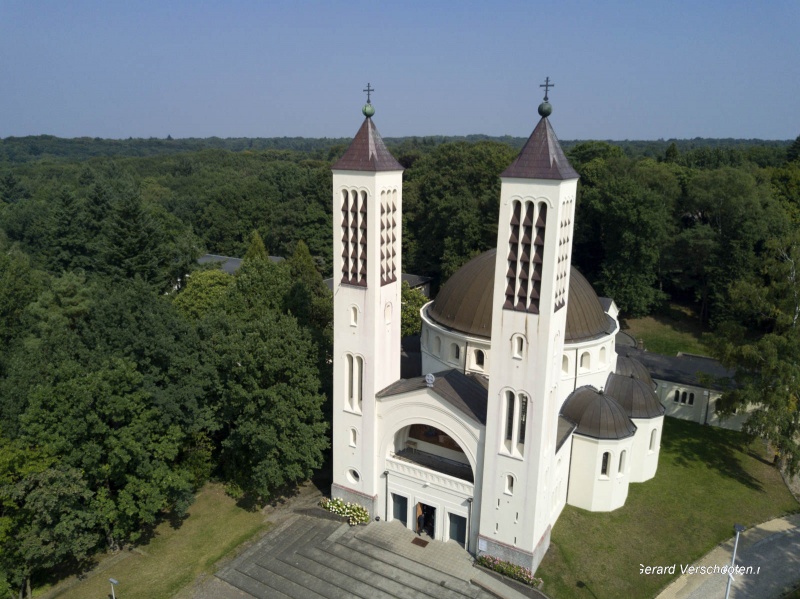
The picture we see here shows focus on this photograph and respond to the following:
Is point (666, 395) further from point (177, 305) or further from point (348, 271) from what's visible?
point (177, 305)

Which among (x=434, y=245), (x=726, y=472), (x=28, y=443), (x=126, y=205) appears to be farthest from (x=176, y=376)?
(x=434, y=245)

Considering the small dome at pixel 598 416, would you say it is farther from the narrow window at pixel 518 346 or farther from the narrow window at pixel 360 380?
the narrow window at pixel 360 380

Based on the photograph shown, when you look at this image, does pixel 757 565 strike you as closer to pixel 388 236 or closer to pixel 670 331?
pixel 388 236

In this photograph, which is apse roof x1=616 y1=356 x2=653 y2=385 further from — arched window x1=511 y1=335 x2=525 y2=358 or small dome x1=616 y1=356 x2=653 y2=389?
arched window x1=511 y1=335 x2=525 y2=358

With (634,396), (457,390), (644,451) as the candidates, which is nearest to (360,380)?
(457,390)

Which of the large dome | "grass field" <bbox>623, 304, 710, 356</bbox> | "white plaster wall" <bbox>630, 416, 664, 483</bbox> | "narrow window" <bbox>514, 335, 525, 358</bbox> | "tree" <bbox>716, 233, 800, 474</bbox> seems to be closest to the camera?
"narrow window" <bbox>514, 335, 525, 358</bbox>

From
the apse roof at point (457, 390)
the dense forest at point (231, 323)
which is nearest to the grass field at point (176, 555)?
the dense forest at point (231, 323)

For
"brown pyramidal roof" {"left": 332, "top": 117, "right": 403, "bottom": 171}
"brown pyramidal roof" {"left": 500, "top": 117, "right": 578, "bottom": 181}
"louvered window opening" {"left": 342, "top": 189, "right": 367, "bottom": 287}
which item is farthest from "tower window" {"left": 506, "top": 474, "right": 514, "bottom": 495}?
"brown pyramidal roof" {"left": 332, "top": 117, "right": 403, "bottom": 171}
